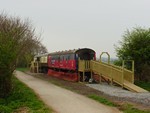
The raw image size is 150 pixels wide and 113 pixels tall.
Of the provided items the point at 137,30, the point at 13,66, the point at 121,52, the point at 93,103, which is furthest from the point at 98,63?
the point at 93,103

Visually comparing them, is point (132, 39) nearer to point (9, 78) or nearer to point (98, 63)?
point (98, 63)

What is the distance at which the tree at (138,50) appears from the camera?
30.2m

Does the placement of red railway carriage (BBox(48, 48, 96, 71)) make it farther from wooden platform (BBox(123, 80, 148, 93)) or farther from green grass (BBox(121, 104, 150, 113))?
green grass (BBox(121, 104, 150, 113))

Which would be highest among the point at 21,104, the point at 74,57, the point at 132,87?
the point at 74,57

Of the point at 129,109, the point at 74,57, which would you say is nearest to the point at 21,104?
the point at 129,109

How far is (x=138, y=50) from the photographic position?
30312 millimetres

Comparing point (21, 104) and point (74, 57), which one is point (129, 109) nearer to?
point (21, 104)

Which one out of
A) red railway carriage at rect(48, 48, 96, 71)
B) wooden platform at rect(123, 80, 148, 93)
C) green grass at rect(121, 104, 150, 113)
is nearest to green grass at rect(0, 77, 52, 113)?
green grass at rect(121, 104, 150, 113)

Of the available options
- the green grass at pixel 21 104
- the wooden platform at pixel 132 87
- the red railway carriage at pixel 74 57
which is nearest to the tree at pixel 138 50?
the red railway carriage at pixel 74 57

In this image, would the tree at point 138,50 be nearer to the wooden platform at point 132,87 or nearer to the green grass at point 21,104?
the wooden platform at point 132,87

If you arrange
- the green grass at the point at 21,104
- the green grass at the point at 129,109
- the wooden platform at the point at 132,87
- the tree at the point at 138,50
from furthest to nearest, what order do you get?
1. the tree at the point at 138,50
2. the wooden platform at the point at 132,87
3. the green grass at the point at 21,104
4. the green grass at the point at 129,109

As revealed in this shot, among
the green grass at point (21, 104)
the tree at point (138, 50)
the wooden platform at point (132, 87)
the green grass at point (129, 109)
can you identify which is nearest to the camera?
the green grass at point (129, 109)

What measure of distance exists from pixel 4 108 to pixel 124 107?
517 cm

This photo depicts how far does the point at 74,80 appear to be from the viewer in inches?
1248
